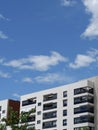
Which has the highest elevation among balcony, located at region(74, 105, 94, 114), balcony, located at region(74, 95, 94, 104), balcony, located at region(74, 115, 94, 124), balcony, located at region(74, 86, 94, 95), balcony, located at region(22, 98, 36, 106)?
balcony, located at region(22, 98, 36, 106)

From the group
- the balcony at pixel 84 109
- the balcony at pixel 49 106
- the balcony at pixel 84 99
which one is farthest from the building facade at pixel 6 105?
the balcony at pixel 84 109

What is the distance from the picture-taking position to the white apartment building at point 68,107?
11500 centimetres

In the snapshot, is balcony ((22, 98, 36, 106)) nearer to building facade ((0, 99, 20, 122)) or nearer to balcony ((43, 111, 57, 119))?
balcony ((43, 111, 57, 119))

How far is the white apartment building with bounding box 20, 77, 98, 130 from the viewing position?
115000 millimetres

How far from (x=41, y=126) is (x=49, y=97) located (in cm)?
838

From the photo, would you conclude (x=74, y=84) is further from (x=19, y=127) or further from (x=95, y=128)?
(x=19, y=127)

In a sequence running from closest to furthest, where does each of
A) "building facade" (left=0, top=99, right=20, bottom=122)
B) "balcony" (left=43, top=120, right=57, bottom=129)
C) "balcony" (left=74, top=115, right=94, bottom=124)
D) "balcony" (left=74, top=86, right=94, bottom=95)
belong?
1. "balcony" (left=74, top=115, right=94, bottom=124)
2. "balcony" (left=74, top=86, right=94, bottom=95)
3. "balcony" (left=43, top=120, right=57, bottom=129)
4. "building facade" (left=0, top=99, right=20, bottom=122)

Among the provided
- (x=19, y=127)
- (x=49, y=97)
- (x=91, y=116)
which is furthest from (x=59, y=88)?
(x=19, y=127)

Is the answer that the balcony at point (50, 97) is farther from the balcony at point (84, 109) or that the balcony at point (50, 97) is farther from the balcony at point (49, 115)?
the balcony at point (84, 109)

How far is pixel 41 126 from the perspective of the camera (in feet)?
411

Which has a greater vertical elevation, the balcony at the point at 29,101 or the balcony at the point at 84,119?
the balcony at the point at 29,101

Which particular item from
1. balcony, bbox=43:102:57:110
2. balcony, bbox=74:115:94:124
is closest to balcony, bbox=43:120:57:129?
balcony, bbox=43:102:57:110

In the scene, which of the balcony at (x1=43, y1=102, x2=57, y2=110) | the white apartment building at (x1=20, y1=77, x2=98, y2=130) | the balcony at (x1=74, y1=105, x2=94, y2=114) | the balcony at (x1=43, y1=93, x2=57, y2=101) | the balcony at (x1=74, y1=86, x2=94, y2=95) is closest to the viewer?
the balcony at (x1=74, y1=105, x2=94, y2=114)

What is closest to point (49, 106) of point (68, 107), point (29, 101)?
point (68, 107)
